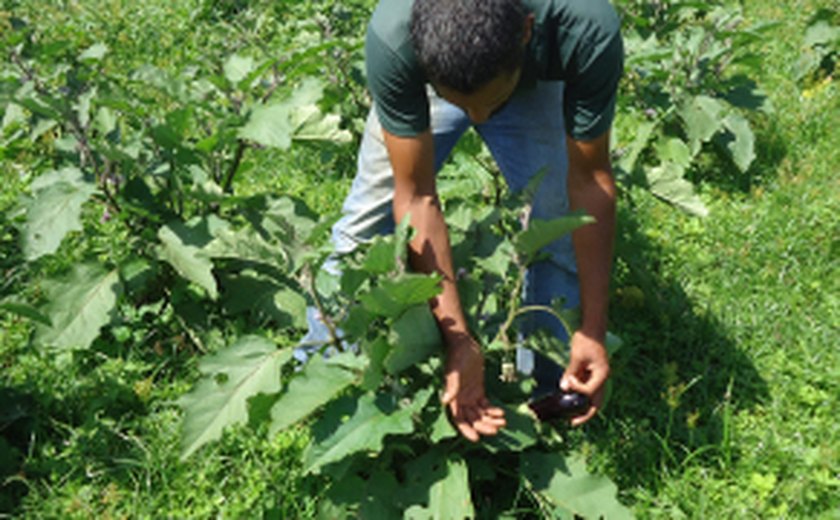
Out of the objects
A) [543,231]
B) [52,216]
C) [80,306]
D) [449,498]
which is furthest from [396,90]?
[80,306]

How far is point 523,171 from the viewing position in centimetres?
270

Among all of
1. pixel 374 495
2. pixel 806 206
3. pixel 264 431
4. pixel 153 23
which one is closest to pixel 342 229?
pixel 264 431

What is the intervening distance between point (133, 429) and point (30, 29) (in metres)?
1.76

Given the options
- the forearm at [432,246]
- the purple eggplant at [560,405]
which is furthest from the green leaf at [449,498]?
the purple eggplant at [560,405]

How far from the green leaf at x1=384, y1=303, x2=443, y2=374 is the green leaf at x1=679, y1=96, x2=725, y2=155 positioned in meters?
2.25

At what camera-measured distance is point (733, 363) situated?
311 cm

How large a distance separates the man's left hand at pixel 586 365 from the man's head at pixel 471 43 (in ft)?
2.57

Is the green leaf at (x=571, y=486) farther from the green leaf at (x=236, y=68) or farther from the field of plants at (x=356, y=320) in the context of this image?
the green leaf at (x=236, y=68)

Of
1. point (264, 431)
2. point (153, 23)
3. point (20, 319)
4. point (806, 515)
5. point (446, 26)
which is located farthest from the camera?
point (153, 23)

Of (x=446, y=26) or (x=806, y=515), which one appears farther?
(x=806, y=515)

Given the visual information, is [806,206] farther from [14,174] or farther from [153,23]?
[153,23]

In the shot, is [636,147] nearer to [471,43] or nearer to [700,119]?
[700,119]

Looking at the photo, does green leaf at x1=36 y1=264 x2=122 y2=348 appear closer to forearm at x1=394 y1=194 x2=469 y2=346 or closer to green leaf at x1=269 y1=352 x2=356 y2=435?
green leaf at x1=269 y1=352 x2=356 y2=435

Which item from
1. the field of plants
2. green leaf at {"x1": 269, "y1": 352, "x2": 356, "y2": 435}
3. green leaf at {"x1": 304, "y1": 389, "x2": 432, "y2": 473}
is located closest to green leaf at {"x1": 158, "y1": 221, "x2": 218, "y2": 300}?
the field of plants
